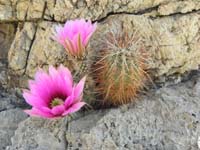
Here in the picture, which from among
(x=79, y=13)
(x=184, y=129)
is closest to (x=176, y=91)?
(x=184, y=129)

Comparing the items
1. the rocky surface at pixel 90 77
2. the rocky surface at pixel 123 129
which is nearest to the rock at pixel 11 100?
the rocky surface at pixel 90 77

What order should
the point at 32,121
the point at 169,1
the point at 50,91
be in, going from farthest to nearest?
the point at 169,1 < the point at 32,121 < the point at 50,91

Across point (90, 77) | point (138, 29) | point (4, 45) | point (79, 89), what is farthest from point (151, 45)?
point (4, 45)

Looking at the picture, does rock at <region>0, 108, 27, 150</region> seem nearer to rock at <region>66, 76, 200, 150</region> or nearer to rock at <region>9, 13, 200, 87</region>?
rock at <region>9, 13, 200, 87</region>

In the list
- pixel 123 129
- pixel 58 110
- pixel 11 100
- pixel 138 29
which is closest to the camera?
pixel 58 110

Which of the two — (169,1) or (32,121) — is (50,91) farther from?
(169,1)

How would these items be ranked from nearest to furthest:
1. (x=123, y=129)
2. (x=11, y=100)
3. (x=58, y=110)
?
(x=58, y=110), (x=123, y=129), (x=11, y=100)

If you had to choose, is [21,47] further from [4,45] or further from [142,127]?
[142,127]

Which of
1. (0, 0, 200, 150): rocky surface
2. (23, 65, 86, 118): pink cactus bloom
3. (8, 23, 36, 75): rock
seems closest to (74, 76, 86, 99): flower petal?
(23, 65, 86, 118): pink cactus bloom
